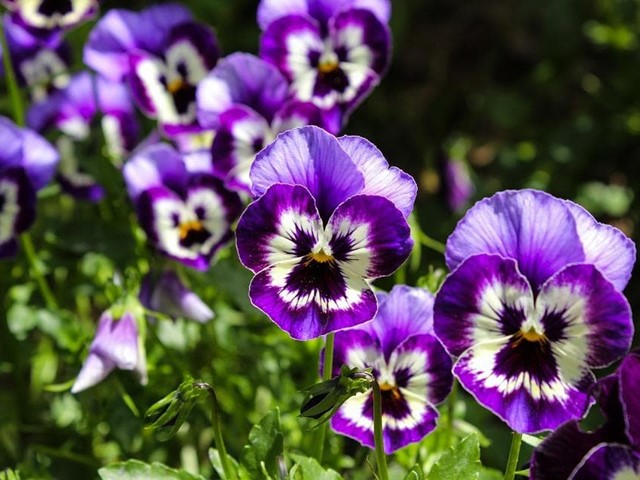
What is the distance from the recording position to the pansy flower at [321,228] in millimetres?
1161

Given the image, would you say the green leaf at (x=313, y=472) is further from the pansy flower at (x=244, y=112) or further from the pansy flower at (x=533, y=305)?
the pansy flower at (x=244, y=112)

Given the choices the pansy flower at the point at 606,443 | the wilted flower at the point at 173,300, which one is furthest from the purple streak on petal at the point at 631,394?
the wilted flower at the point at 173,300

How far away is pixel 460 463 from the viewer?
4.09ft

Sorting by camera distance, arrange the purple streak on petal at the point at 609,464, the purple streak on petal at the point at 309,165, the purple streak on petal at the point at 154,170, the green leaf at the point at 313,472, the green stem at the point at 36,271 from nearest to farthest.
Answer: the purple streak on petal at the point at 609,464 < the purple streak on petal at the point at 309,165 < the green leaf at the point at 313,472 < the purple streak on petal at the point at 154,170 < the green stem at the point at 36,271

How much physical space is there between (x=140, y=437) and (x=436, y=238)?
1.16 metres

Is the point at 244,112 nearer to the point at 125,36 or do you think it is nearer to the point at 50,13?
the point at 125,36

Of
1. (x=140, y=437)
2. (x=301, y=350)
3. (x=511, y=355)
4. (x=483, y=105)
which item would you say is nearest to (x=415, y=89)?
(x=483, y=105)

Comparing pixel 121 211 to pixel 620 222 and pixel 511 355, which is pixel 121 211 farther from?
pixel 620 222

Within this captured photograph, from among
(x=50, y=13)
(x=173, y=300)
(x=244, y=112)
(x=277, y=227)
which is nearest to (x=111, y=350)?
(x=173, y=300)

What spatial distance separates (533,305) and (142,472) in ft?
1.72

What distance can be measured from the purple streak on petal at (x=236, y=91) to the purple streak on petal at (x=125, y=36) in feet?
0.98

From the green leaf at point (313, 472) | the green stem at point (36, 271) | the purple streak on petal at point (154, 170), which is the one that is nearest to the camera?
the green leaf at point (313, 472)

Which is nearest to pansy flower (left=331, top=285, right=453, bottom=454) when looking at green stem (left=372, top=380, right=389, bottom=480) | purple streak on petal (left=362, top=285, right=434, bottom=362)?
purple streak on petal (left=362, top=285, right=434, bottom=362)

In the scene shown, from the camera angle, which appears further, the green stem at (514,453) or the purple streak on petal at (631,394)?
the green stem at (514,453)
